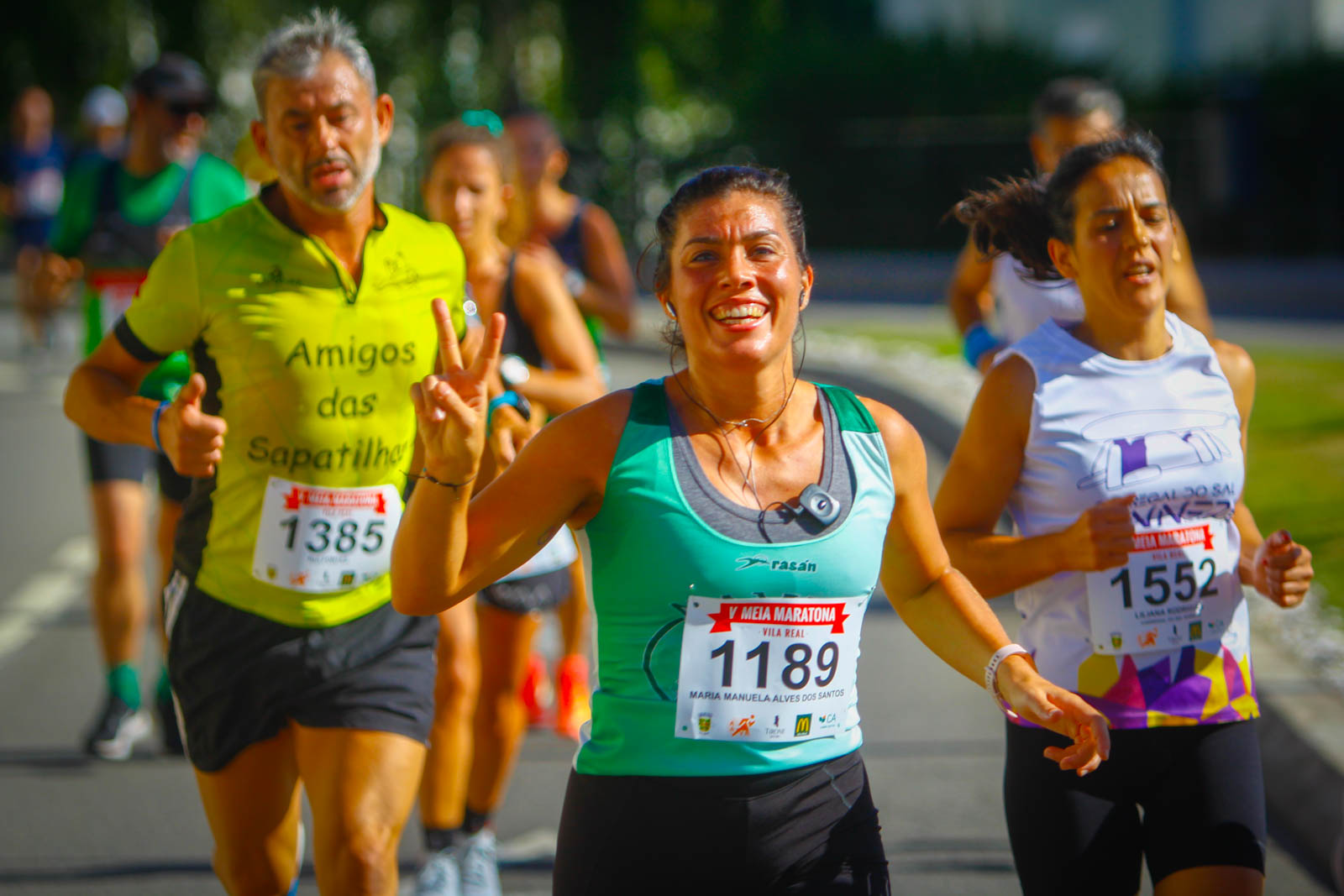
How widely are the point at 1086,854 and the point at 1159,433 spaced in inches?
32.4

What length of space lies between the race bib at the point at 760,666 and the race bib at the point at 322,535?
98 centimetres

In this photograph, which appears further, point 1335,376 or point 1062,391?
point 1335,376

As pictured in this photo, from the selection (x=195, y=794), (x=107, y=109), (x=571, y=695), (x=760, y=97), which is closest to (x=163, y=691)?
(x=195, y=794)

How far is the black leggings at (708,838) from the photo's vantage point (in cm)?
259

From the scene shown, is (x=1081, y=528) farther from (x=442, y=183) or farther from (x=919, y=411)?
(x=919, y=411)

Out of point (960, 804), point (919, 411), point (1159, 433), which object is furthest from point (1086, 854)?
point (919, 411)

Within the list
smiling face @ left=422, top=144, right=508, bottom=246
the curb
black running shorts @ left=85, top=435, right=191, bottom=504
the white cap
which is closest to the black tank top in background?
smiling face @ left=422, top=144, right=508, bottom=246

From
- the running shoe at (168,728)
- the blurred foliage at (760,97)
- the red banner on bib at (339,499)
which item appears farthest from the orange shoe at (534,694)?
the blurred foliage at (760,97)

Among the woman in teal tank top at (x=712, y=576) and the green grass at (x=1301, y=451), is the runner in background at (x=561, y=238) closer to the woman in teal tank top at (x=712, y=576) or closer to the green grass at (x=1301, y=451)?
the green grass at (x=1301, y=451)

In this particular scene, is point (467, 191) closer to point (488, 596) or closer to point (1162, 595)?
point (488, 596)

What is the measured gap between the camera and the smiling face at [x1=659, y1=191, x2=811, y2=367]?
2.69 metres

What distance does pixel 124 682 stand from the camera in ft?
18.5

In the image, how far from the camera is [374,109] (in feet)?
11.7

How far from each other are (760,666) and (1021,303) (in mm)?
2537
